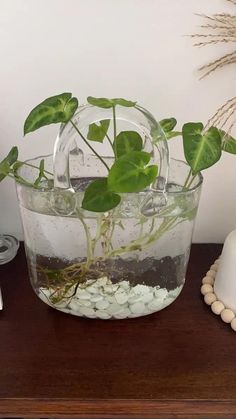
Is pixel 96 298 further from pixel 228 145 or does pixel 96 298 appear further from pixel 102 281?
pixel 228 145

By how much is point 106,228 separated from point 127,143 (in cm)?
12

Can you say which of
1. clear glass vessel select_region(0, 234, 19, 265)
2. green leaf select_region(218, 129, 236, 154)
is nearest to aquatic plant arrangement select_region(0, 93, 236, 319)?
green leaf select_region(218, 129, 236, 154)

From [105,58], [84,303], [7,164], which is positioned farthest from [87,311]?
[105,58]

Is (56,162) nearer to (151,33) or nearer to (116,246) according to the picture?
(116,246)

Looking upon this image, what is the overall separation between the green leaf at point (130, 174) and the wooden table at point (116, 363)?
0.77 ft

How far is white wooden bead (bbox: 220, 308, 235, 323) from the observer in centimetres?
71

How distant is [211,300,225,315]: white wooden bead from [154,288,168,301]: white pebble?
75mm

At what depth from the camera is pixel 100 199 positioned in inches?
22.6

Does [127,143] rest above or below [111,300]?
above

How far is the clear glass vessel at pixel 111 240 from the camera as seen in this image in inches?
25.0

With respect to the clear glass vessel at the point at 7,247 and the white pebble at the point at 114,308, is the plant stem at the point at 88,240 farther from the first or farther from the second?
the clear glass vessel at the point at 7,247

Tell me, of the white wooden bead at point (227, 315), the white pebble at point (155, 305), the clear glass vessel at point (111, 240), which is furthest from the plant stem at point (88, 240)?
the white wooden bead at point (227, 315)

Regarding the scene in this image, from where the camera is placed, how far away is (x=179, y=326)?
2.32 feet

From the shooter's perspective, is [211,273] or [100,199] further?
[211,273]
